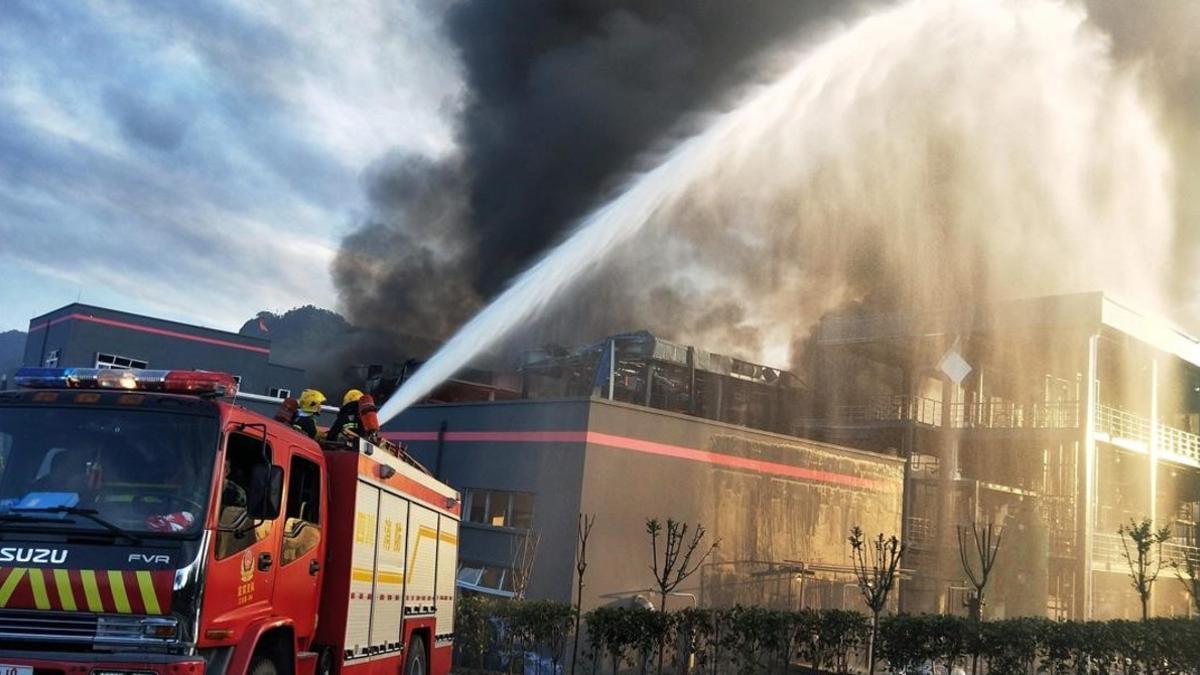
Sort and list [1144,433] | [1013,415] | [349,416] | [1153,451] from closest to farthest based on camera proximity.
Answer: [349,416]
[1153,451]
[1144,433]
[1013,415]

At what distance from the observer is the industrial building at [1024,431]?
2594 centimetres

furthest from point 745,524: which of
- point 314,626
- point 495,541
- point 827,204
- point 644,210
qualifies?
point 314,626

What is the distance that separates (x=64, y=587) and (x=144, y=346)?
3250 cm

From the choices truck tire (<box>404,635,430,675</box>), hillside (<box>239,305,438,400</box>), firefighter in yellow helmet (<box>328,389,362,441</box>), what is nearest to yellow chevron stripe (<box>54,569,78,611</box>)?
firefighter in yellow helmet (<box>328,389,362,441</box>)

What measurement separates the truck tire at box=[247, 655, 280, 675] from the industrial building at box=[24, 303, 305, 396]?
29445 mm

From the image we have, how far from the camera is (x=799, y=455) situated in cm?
2253

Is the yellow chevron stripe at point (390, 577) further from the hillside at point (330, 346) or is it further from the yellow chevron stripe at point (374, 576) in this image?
the hillside at point (330, 346)

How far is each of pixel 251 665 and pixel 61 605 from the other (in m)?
1.22

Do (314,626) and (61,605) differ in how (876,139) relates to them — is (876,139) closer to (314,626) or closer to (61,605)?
(314,626)

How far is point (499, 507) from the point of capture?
65.6 feet

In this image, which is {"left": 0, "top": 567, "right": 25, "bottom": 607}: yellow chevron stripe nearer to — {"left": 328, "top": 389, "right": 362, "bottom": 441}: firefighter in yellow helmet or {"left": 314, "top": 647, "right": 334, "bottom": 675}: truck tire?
{"left": 314, "top": 647, "right": 334, "bottom": 675}: truck tire

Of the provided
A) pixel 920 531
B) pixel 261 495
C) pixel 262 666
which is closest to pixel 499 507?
pixel 920 531

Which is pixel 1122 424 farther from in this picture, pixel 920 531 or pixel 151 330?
pixel 151 330

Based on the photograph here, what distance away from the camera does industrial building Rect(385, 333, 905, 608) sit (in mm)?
18734
